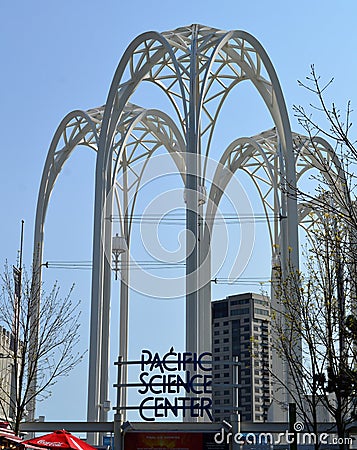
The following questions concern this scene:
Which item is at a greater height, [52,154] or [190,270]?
[52,154]

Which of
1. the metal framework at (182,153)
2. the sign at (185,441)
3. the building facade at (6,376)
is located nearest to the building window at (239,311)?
the building facade at (6,376)

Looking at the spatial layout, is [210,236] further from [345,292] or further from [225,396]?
[225,396]

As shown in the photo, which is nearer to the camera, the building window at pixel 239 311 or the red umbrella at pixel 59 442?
the red umbrella at pixel 59 442

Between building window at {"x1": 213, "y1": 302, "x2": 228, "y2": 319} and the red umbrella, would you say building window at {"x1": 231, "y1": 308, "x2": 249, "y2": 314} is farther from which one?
the red umbrella

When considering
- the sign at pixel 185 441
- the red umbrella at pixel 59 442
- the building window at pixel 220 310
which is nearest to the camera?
the red umbrella at pixel 59 442

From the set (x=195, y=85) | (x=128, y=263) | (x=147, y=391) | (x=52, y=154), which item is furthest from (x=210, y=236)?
(x=147, y=391)

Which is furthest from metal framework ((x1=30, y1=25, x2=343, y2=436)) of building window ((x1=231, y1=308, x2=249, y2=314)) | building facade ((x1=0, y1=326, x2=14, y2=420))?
building window ((x1=231, y1=308, x2=249, y2=314))

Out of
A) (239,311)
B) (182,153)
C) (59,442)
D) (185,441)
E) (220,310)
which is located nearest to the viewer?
(59,442)

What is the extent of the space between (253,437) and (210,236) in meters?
13.6

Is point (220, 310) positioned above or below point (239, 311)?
above

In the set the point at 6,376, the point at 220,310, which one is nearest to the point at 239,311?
the point at 220,310

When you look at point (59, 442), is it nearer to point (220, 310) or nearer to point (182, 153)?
point (182, 153)

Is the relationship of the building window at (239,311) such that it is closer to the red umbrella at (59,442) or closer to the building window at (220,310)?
the building window at (220,310)

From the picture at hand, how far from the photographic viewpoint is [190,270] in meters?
24.8
